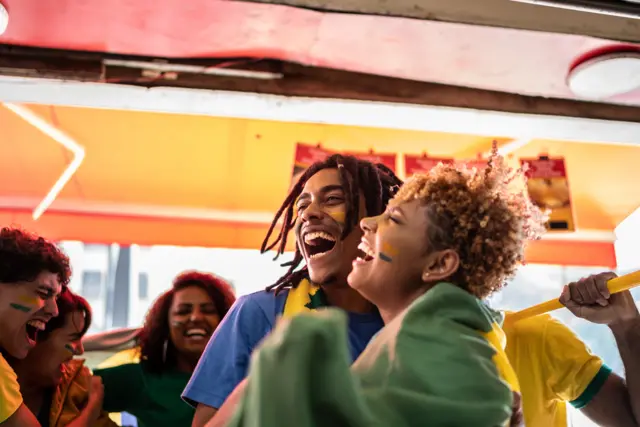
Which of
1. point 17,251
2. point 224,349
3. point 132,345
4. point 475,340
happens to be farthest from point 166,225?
point 475,340

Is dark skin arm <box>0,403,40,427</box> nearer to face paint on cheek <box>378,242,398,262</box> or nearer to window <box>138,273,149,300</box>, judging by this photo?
face paint on cheek <box>378,242,398,262</box>

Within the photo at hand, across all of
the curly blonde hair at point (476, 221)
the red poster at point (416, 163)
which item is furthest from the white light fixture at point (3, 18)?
the red poster at point (416, 163)

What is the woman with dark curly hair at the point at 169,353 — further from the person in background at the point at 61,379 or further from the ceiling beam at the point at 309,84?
the ceiling beam at the point at 309,84

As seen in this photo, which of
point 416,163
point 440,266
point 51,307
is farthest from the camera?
point 416,163

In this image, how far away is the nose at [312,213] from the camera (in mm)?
1681

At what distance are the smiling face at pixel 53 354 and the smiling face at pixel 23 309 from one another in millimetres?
83

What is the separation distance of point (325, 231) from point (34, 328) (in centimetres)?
123

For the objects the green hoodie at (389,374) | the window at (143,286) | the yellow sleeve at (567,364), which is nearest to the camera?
the green hoodie at (389,374)

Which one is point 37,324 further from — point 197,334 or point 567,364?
point 567,364

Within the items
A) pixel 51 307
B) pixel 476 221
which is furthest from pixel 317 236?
pixel 51 307

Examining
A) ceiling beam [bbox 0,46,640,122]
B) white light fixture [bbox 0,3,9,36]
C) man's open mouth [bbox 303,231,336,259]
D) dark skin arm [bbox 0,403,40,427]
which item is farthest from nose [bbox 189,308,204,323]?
white light fixture [bbox 0,3,9,36]

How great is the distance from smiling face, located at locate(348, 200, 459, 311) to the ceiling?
90 cm

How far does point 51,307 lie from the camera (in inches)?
85.4

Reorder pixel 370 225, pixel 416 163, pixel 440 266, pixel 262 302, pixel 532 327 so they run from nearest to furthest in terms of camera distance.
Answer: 1. pixel 440 266
2. pixel 370 225
3. pixel 262 302
4. pixel 532 327
5. pixel 416 163
